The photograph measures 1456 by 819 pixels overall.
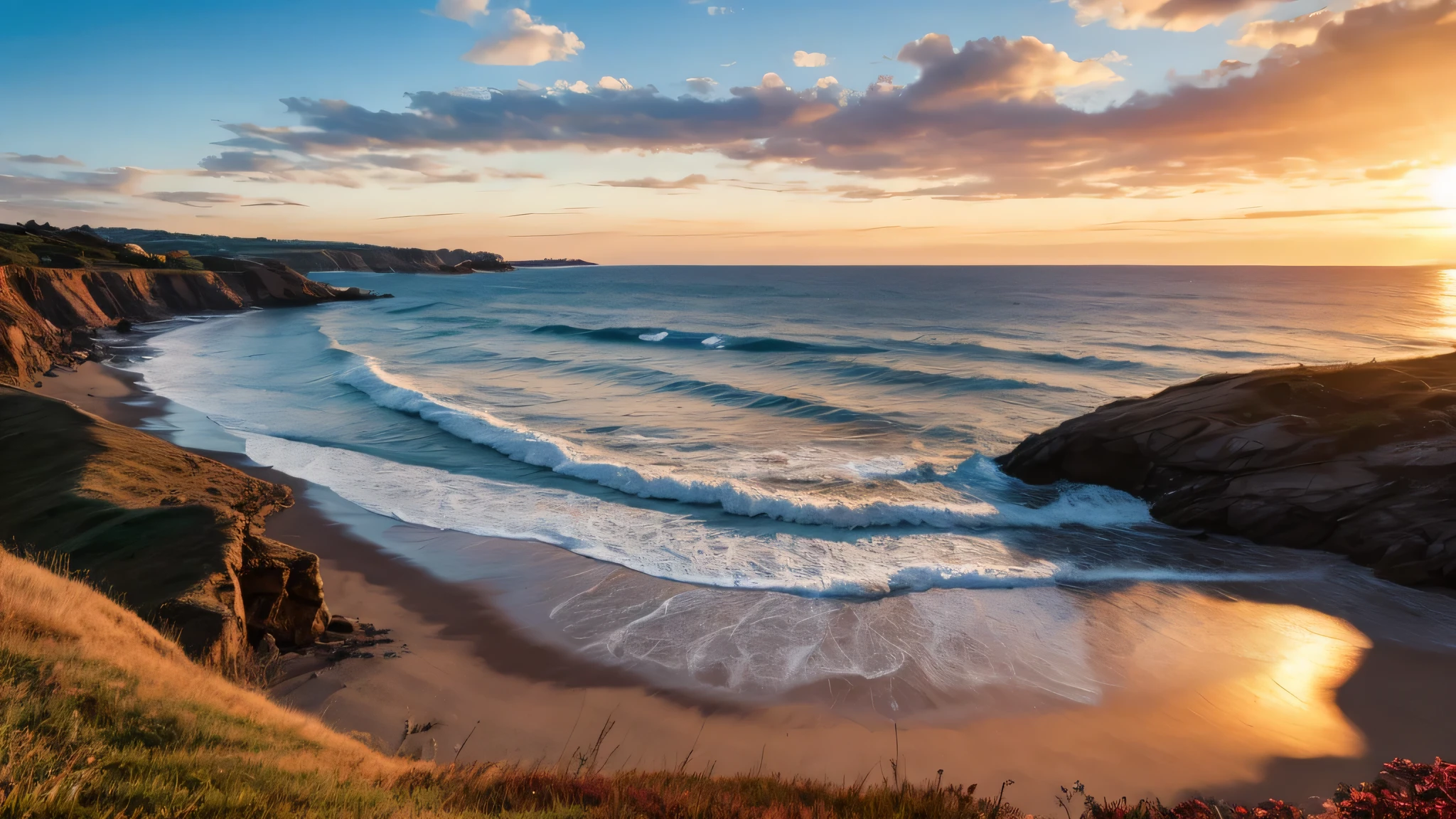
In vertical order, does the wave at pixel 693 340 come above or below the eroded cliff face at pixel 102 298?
below

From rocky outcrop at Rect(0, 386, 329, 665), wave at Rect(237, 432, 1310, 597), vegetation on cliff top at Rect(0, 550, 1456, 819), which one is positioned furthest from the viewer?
wave at Rect(237, 432, 1310, 597)

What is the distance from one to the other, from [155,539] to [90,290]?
173ft

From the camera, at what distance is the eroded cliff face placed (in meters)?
25.9

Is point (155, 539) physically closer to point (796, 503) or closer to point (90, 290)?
point (796, 503)

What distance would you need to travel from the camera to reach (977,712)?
8453 millimetres

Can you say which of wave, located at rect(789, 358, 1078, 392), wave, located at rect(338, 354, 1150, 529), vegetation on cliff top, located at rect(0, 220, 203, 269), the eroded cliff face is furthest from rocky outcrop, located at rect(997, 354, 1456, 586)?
vegetation on cliff top, located at rect(0, 220, 203, 269)

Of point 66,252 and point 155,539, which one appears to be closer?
point 155,539

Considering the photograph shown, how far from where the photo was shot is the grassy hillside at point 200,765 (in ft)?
12.9

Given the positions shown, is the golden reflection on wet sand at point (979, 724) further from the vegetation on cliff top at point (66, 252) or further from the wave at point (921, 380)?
the vegetation on cliff top at point (66, 252)

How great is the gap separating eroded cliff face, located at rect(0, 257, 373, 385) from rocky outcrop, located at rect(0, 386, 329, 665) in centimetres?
1067

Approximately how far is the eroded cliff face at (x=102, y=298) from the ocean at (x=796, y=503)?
3.67 metres

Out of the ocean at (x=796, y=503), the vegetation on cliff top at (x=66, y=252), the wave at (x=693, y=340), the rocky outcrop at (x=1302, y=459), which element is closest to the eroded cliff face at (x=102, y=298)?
the vegetation on cliff top at (x=66, y=252)

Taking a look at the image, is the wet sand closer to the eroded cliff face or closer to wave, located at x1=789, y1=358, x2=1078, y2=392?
the eroded cliff face

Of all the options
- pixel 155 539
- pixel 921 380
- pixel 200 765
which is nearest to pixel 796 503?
pixel 155 539
